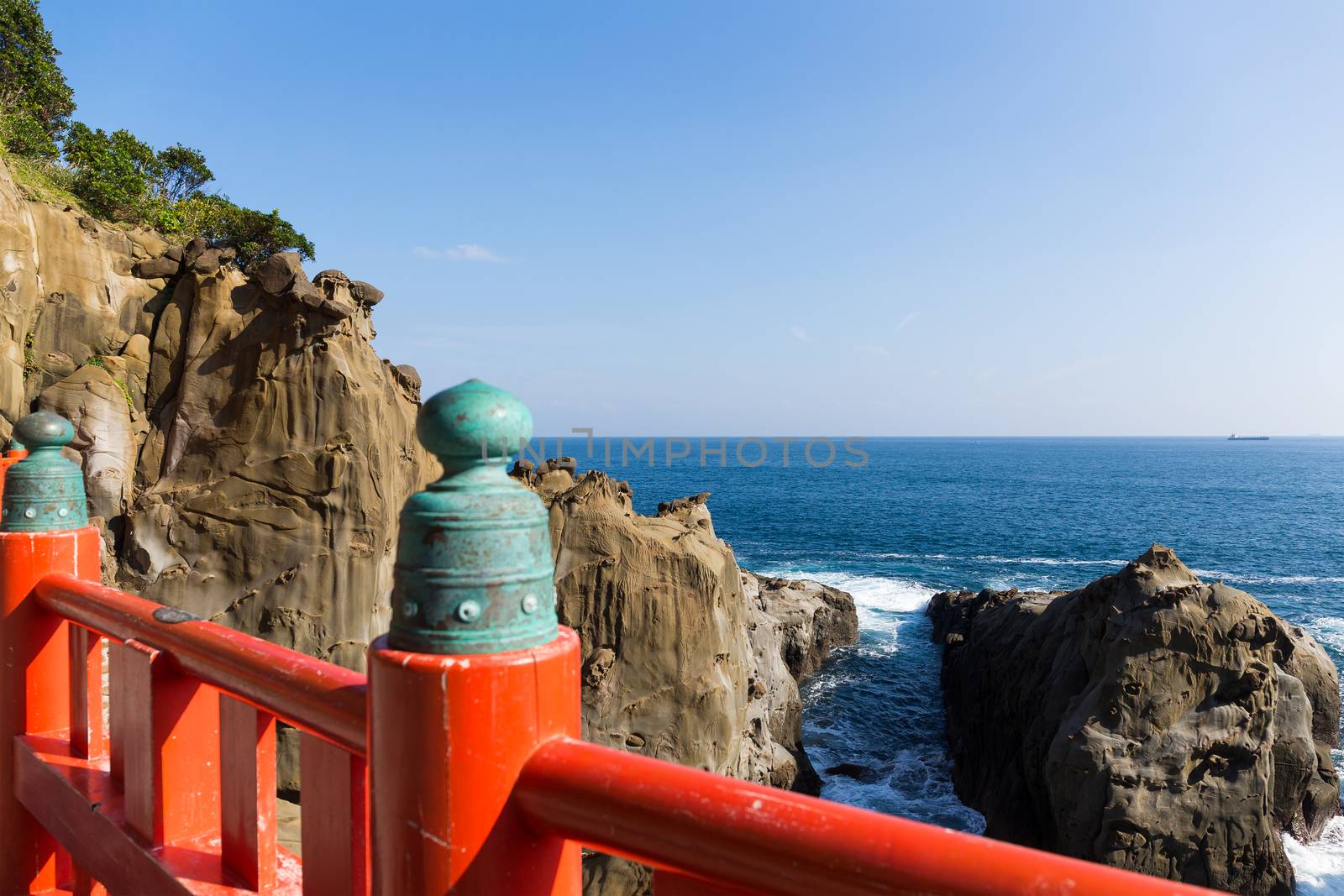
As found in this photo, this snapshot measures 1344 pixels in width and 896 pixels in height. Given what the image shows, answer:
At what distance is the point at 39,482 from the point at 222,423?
38.0 feet

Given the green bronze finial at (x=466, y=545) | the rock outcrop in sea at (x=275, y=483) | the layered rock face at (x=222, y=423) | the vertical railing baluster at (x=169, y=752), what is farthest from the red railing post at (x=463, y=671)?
the layered rock face at (x=222, y=423)

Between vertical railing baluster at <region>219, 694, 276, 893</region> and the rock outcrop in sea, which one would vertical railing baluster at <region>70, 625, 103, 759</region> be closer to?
vertical railing baluster at <region>219, 694, 276, 893</region>

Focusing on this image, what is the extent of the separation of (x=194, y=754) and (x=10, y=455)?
170 inches

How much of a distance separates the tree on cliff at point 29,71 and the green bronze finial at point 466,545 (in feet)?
89.1

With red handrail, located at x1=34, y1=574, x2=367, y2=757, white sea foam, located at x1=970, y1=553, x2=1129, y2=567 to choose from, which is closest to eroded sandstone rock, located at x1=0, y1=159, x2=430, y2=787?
red handrail, located at x1=34, y1=574, x2=367, y2=757

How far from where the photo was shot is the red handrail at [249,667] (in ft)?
5.90

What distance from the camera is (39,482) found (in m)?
3.38

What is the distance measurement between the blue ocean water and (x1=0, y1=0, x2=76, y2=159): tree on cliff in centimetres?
2888

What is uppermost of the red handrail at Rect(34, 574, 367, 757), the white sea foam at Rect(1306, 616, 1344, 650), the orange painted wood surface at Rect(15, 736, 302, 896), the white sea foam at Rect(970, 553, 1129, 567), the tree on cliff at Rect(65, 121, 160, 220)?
the tree on cliff at Rect(65, 121, 160, 220)

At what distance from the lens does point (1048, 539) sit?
5266 cm

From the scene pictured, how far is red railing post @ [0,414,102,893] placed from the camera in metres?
3.39

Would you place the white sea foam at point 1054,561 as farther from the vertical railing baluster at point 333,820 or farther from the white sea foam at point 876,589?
the vertical railing baluster at point 333,820

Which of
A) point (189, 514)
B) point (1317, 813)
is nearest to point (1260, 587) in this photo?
point (1317, 813)

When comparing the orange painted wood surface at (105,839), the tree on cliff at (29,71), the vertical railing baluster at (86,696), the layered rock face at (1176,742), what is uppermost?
the tree on cliff at (29,71)
